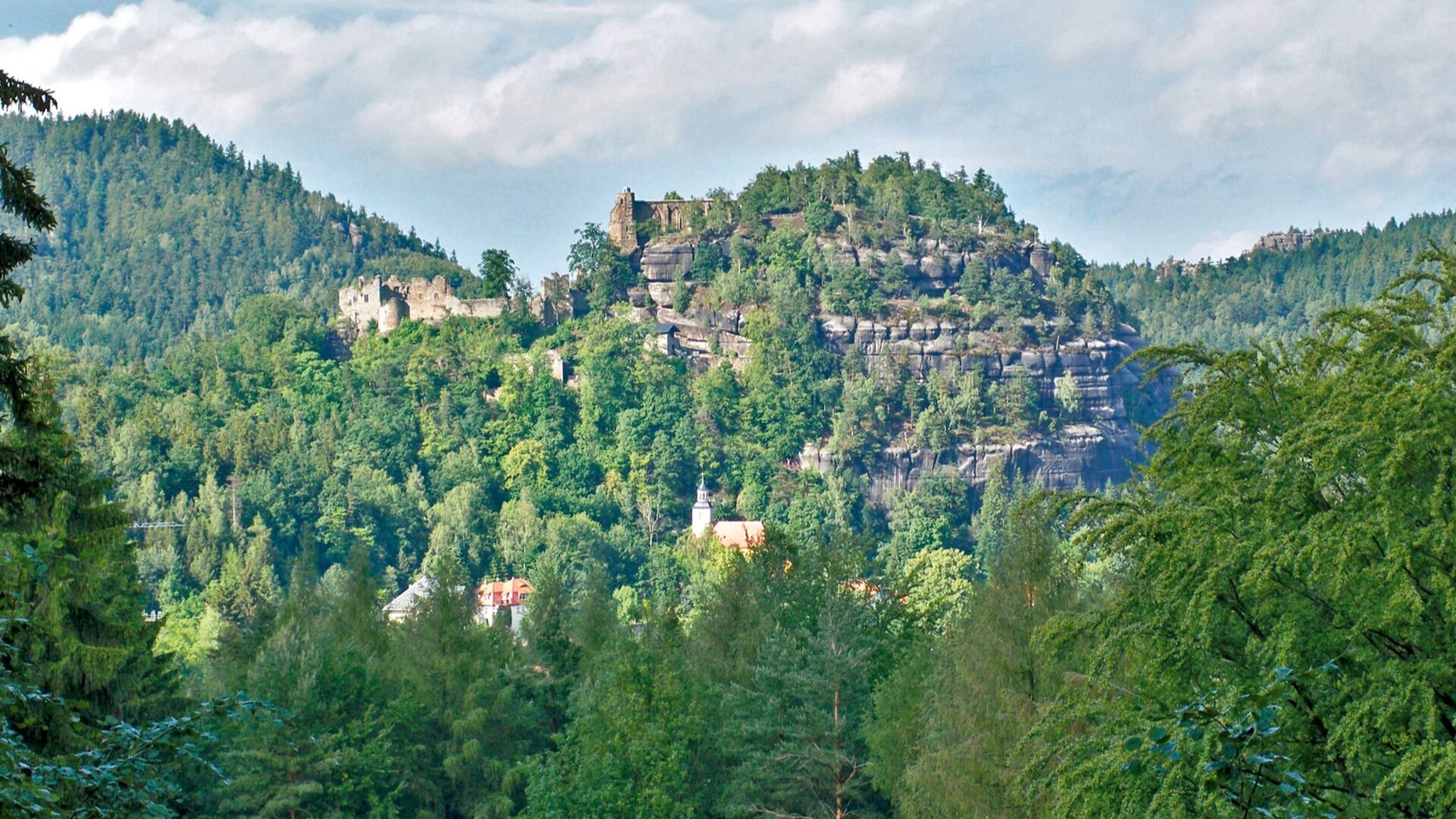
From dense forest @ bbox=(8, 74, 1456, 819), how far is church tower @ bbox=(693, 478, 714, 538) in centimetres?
146

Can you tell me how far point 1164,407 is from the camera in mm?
145875

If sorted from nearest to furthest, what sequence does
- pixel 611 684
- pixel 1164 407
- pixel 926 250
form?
pixel 611 684 → pixel 926 250 → pixel 1164 407

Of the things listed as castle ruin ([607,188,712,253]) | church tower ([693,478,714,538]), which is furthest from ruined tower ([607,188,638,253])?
church tower ([693,478,714,538])

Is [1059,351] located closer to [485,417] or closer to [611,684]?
[485,417]

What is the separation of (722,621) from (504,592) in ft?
187

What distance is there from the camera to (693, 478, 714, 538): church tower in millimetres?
119000

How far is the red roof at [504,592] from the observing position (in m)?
98.6

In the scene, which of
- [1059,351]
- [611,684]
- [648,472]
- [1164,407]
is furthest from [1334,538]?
[1164,407]

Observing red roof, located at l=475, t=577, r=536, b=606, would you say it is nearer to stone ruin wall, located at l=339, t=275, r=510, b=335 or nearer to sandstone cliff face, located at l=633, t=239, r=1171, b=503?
stone ruin wall, located at l=339, t=275, r=510, b=335

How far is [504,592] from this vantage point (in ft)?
334

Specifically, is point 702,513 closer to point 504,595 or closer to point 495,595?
point 504,595

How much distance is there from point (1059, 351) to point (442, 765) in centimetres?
9461

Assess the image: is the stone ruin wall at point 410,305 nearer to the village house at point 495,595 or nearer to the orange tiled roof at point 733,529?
the orange tiled roof at point 733,529

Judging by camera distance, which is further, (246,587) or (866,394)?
(866,394)
